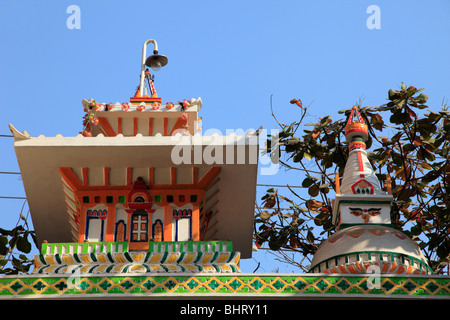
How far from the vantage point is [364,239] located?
10.1 m

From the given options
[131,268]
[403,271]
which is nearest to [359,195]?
[403,271]

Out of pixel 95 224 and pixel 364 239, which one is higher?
pixel 95 224

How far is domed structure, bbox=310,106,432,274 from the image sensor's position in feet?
32.3

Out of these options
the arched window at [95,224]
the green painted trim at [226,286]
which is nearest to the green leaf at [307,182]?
the arched window at [95,224]

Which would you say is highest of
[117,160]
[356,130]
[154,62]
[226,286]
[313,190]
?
[154,62]

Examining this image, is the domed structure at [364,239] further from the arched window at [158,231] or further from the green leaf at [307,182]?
the green leaf at [307,182]

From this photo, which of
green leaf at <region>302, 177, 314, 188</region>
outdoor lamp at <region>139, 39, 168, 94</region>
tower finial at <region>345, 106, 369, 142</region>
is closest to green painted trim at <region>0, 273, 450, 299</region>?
tower finial at <region>345, 106, 369, 142</region>

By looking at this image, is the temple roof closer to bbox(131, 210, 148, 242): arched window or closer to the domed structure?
bbox(131, 210, 148, 242): arched window

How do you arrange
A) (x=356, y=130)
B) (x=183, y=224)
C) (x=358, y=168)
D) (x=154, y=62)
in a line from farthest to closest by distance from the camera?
(x=154, y=62) < (x=356, y=130) < (x=183, y=224) < (x=358, y=168)

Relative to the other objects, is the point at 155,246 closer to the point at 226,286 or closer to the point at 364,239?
the point at 226,286

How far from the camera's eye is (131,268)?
1010cm

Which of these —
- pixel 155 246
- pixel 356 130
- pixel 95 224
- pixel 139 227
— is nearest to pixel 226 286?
pixel 155 246
